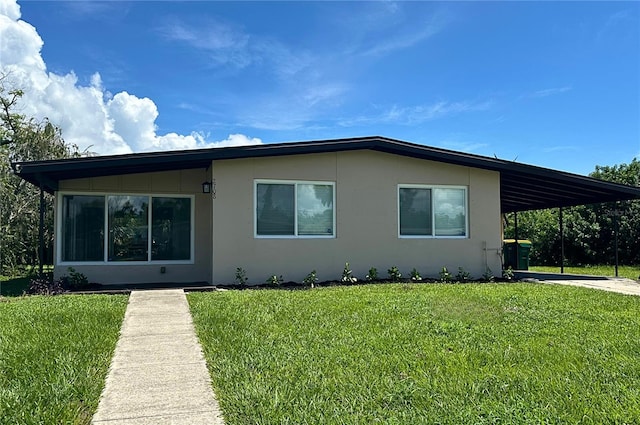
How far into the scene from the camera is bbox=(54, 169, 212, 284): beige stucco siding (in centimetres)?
1125

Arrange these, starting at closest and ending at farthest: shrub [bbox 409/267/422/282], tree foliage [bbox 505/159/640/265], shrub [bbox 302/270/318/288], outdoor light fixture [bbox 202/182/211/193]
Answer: shrub [bbox 302/270/318/288]
outdoor light fixture [bbox 202/182/211/193]
shrub [bbox 409/267/422/282]
tree foliage [bbox 505/159/640/265]

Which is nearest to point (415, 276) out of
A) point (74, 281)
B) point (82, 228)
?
point (74, 281)

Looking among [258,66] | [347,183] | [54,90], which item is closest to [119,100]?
[54,90]

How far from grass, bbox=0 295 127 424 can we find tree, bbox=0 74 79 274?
10.9 metres

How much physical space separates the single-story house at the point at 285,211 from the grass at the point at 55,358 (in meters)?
3.43

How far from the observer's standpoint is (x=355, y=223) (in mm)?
11195

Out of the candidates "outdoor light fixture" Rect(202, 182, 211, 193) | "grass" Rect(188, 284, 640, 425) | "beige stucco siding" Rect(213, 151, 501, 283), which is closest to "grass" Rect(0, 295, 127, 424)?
"grass" Rect(188, 284, 640, 425)

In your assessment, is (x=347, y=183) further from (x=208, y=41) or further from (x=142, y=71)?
(x=142, y=71)

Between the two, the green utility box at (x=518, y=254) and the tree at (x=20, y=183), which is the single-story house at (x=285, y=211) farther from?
the tree at (x=20, y=183)

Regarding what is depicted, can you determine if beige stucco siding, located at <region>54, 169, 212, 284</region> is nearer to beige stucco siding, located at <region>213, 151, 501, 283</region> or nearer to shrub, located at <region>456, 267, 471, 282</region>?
beige stucco siding, located at <region>213, 151, 501, 283</region>

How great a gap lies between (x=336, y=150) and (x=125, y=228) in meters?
5.46

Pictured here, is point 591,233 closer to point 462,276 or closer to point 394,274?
point 462,276

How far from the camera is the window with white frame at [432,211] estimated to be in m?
11.7

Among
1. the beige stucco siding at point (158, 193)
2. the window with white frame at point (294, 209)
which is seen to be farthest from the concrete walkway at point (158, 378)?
the beige stucco siding at point (158, 193)
